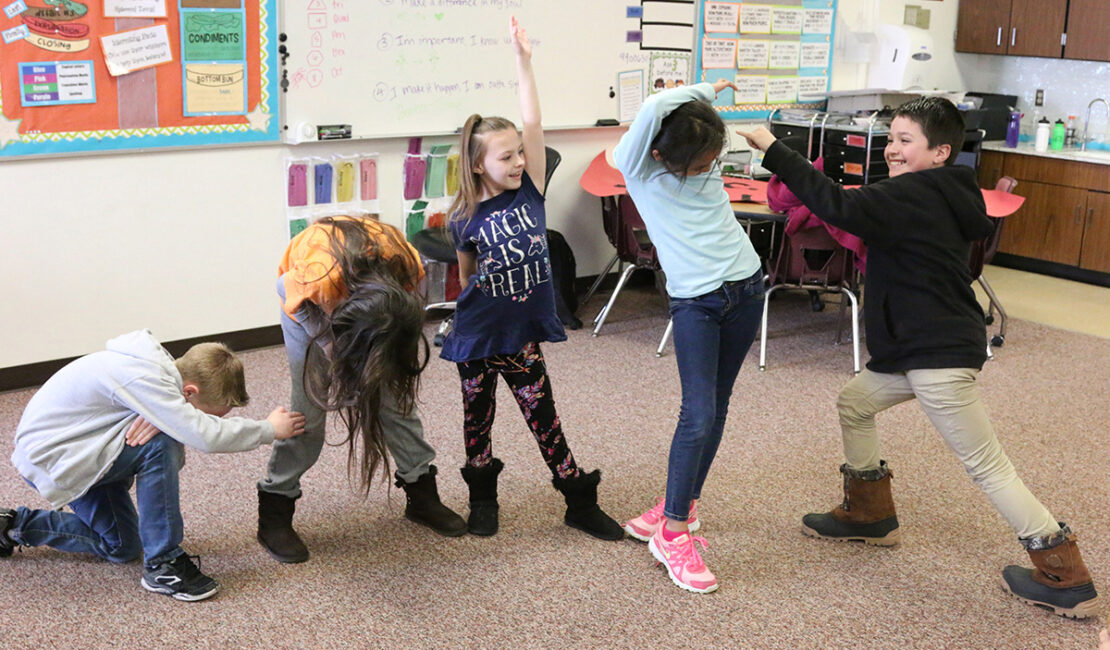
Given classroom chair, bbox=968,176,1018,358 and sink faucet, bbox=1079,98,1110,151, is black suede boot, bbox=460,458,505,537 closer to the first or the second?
classroom chair, bbox=968,176,1018,358

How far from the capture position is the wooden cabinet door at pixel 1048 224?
5.96m

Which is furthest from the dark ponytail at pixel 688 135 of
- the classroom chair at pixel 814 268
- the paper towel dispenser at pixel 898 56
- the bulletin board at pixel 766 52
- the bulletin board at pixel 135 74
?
the paper towel dispenser at pixel 898 56

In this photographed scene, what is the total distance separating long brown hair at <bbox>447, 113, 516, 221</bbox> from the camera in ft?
8.09

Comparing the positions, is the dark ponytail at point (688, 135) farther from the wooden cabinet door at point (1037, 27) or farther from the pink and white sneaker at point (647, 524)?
the wooden cabinet door at point (1037, 27)

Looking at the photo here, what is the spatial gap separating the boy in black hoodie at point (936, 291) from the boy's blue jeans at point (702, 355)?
0.27 meters

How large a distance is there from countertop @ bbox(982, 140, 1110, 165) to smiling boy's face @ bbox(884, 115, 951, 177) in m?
3.95

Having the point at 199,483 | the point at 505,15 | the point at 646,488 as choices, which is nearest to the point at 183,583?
the point at 199,483

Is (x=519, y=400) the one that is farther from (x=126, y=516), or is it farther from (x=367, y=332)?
(x=126, y=516)

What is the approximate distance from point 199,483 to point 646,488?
128 centimetres

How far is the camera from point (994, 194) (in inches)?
184

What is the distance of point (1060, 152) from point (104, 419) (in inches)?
216

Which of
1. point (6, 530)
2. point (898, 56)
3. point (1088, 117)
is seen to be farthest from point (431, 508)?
point (1088, 117)

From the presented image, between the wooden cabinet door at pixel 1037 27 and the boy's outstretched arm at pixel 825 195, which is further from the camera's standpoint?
the wooden cabinet door at pixel 1037 27

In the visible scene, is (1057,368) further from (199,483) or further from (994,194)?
(199,483)
